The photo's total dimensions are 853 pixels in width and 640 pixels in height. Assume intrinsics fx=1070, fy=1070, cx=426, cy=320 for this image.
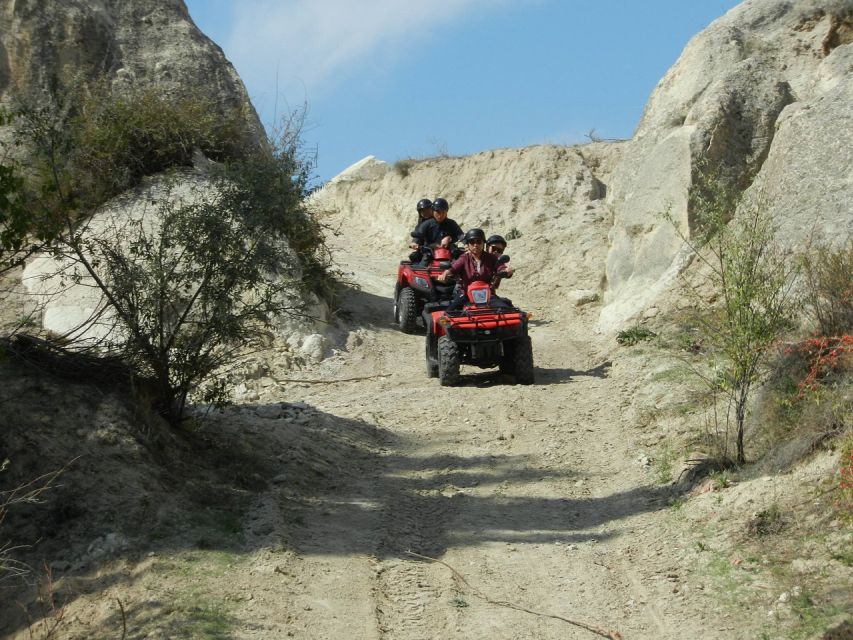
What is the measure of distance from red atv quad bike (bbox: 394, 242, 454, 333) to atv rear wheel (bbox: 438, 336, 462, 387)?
2767 millimetres

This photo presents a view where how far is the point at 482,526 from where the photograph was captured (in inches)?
308

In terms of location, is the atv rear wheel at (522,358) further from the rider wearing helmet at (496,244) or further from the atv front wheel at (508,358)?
the rider wearing helmet at (496,244)

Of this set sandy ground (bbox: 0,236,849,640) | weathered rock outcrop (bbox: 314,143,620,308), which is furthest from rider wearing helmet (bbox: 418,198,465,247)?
sandy ground (bbox: 0,236,849,640)

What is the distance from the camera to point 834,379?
8336 millimetres

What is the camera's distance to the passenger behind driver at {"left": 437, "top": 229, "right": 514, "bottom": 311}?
12.8 meters

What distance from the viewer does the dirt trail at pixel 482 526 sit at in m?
6.32

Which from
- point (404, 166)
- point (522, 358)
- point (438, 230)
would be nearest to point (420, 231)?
point (438, 230)

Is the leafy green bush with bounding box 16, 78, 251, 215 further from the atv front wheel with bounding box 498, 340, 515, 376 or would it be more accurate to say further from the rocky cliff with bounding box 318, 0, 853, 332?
the rocky cliff with bounding box 318, 0, 853, 332

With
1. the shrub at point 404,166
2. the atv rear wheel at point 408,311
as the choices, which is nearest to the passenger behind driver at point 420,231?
the atv rear wheel at point 408,311

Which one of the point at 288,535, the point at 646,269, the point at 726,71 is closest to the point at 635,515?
the point at 288,535

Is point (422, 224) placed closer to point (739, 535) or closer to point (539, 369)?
point (539, 369)

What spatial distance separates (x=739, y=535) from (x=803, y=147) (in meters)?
7.70

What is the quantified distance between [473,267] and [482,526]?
5.55 metres

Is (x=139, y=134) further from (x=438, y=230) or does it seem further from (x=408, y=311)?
(x=408, y=311)
